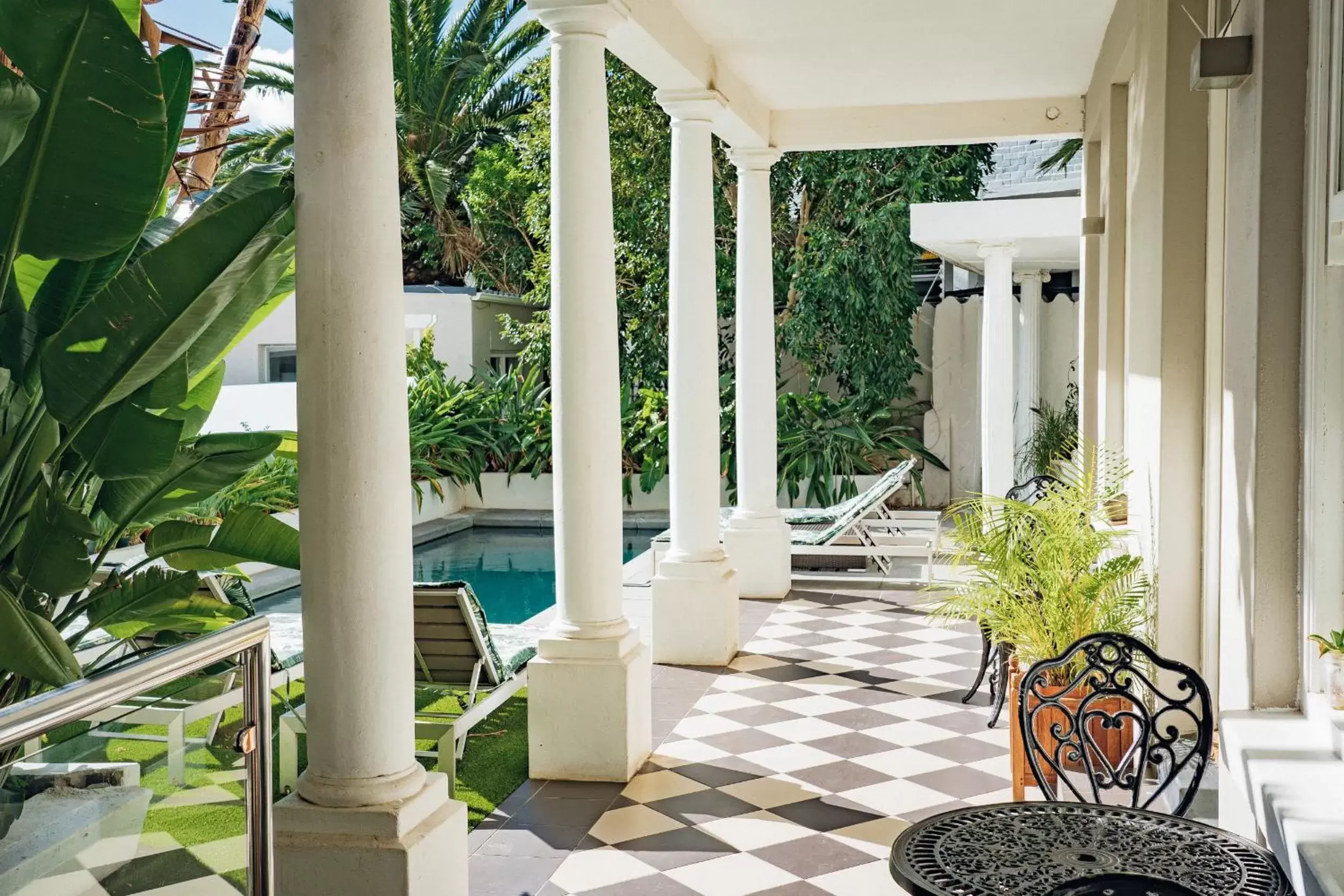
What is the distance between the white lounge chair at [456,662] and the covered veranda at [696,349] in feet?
0.98

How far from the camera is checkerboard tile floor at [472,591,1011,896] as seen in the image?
15.7ft

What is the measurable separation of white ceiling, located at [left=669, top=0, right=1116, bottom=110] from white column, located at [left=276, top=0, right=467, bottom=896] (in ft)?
12.6

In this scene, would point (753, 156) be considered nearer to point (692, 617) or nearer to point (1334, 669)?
point (692, 617)

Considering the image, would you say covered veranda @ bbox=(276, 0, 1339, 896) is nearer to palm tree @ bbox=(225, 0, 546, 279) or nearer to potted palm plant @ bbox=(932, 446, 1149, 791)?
Answer: potted palm plant @ bbox=(932, 446, 1149, 791)

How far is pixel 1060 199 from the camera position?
1155cm

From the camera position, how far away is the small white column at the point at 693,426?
832cm

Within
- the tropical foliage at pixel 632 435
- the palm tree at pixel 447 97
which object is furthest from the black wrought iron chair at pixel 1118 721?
the palm tree at pixel 447 97

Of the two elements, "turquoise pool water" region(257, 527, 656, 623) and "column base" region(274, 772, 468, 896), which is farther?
"turquoise pool water" region(257, 527, 656, 623)

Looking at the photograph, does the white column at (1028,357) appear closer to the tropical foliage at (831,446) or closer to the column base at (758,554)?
the tropical foliage at (831,446)

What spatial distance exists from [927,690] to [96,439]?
18.1 ft

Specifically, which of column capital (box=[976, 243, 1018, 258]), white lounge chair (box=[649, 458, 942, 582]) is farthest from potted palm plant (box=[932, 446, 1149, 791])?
column capital (box=[976, 243, 1018, 258])

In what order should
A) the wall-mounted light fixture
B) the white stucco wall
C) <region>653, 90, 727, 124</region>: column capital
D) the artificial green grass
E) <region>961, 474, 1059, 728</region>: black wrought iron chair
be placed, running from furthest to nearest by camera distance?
the white stucco wall
<region>653, 90, 727, 124</region>: column capital
<region>961, 474, 1059, 728</region>: black wrought iron chair
the wall-mounted light fixture
the artificial green grass

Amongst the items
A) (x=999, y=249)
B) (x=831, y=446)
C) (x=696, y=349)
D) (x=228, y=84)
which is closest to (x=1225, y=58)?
(x=696, y=349)

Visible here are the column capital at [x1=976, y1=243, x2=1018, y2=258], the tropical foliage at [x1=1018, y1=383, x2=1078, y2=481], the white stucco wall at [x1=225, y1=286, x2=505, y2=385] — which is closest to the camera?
the column capital at [x1=976, y1=243, x2=1018, y2=258]
